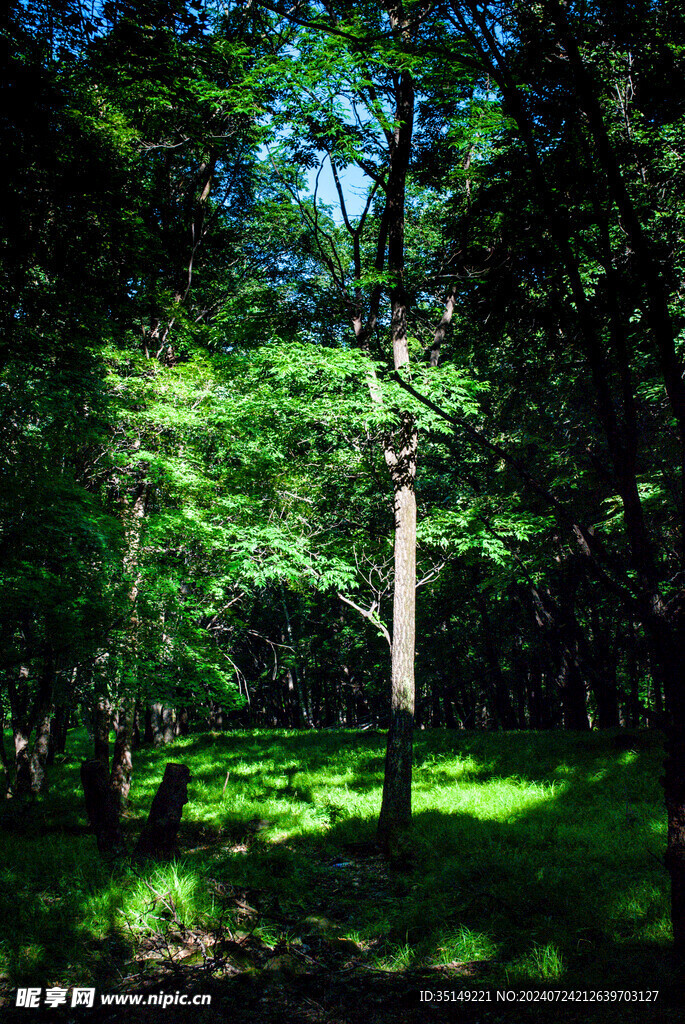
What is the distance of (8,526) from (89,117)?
6483 mm

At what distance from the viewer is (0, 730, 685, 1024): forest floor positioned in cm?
467

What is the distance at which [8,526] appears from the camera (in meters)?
6.71

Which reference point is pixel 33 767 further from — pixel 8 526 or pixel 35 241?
pixel 35 241

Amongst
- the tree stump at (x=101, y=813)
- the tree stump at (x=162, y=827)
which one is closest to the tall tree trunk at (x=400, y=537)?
the tree stump at (x=162, y=827)

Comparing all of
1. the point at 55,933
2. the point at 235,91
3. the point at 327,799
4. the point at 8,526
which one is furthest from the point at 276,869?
the point at 235,91

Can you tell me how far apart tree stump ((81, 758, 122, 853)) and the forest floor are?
1.07 feet

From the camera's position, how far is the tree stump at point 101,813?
820 centimetres

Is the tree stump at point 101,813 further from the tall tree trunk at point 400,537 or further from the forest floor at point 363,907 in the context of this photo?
the tall tree trunk at point 400,537

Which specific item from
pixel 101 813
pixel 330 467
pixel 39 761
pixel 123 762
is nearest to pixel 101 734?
pixel 123 762

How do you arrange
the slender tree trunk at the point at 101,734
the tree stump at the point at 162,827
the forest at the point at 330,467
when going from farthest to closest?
the slender tree trunk at the point at 101,734
the tree stump at the point at 162,827
the forest at the point at 330,467

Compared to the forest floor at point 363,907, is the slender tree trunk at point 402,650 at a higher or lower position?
higher

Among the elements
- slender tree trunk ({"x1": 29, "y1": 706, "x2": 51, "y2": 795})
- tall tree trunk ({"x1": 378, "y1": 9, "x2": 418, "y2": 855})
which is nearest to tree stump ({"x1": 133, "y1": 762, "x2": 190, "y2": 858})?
tall tree trunk ({"x1": 378, "y1": 9, "x2": 418, "y2": 855})

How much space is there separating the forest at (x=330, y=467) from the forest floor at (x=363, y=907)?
5 centimetres

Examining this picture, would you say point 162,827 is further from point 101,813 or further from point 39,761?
point 39,761
